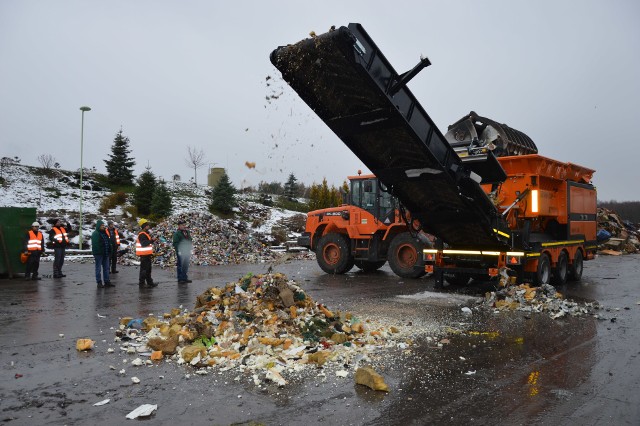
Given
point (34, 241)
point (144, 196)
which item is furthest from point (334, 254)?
point (144, 196)

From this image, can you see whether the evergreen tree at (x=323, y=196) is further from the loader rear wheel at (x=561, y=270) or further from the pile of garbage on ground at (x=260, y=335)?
the pile of garbage on ground at (x=260, y=335)

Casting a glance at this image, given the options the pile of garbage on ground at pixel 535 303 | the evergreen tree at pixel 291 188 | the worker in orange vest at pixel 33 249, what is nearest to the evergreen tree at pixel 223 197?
the evergreen tree at pixel 291 188

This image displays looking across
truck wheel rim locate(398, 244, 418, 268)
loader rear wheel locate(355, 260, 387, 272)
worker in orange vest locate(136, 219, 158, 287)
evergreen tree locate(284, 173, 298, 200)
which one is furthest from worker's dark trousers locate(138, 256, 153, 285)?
evergreen tree locate(284, 173, 298, 200)

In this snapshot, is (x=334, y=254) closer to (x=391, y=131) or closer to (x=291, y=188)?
(x=391, y=131)

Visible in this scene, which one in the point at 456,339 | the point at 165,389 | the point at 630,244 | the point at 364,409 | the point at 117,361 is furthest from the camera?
the point at 630,244

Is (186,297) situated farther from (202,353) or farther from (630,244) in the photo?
(630,244)

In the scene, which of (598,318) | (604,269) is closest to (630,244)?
(604,269)

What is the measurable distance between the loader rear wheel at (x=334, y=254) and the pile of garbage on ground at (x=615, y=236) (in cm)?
1537

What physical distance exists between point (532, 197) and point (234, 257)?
13.7 m

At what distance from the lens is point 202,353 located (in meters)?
5.52

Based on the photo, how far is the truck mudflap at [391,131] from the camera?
6.33m

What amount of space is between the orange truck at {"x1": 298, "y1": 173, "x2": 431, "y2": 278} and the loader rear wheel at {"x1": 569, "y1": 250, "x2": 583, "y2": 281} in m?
3.89

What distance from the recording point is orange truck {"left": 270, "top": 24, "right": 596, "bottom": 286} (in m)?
6.54

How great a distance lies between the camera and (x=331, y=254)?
1593cm
